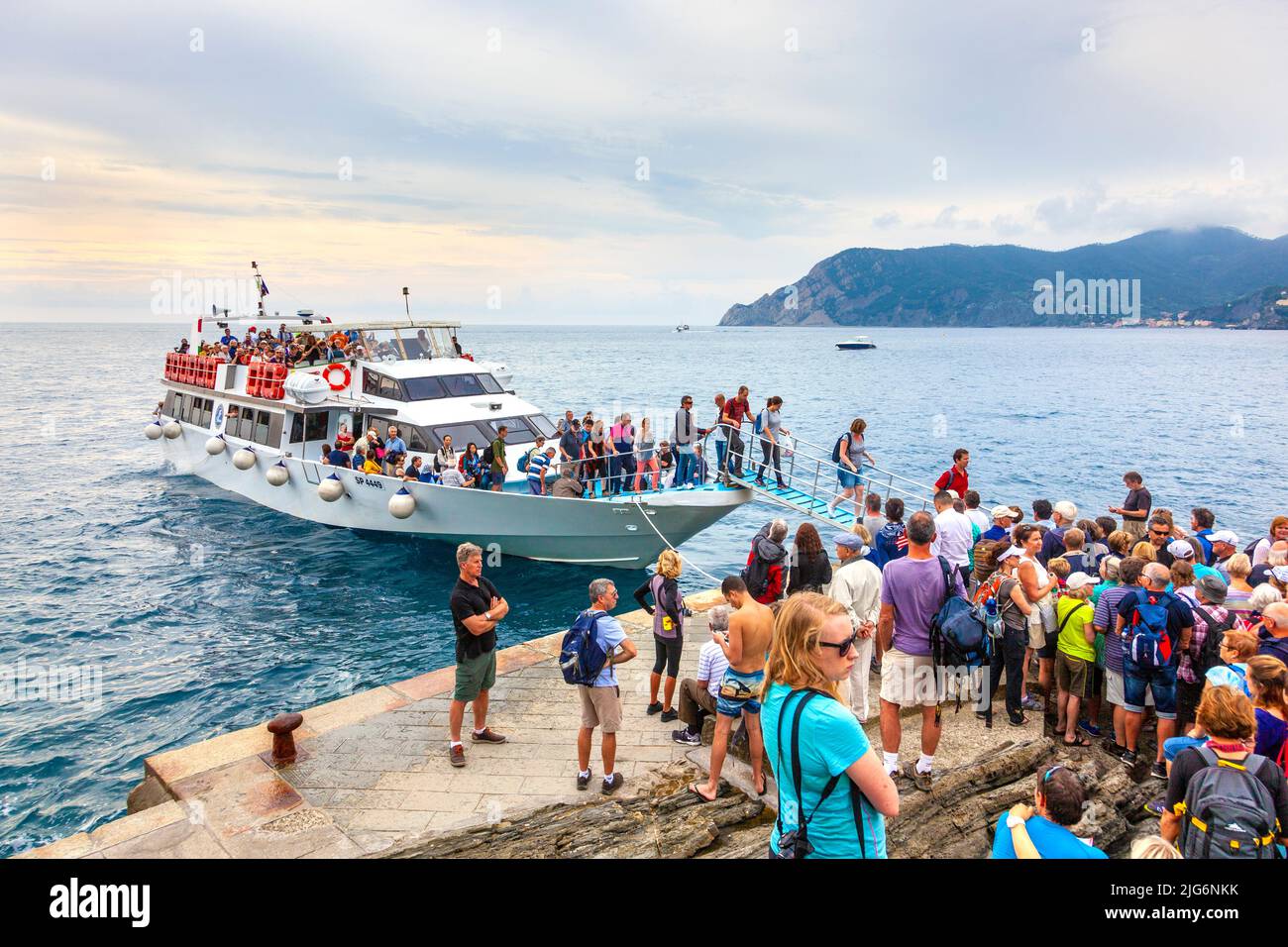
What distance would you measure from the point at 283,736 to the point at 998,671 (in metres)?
6.55

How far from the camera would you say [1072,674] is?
252 inches

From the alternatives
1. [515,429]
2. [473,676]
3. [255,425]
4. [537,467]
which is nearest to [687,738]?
[473,676]

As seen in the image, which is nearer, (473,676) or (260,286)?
(473,676)

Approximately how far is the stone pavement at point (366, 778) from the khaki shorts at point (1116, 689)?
3.57 metres

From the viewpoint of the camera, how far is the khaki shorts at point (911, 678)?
550cm

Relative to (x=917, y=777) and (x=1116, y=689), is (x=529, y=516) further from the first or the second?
(x=1116, y=689)

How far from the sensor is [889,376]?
8862cm

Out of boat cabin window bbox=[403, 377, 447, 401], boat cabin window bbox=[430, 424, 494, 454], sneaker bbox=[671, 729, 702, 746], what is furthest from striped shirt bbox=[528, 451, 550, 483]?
sneaker bbox=[671, 729, 702, 746]

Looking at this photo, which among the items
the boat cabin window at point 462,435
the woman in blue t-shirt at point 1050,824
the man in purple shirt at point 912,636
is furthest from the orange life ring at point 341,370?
the woman in blue t-shirt at point 1050,824

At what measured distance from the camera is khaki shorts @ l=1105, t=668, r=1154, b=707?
6.09 meters

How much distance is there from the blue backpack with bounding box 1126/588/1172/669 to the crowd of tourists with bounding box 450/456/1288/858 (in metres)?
0.01

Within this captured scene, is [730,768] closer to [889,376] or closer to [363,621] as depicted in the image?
[363,621]

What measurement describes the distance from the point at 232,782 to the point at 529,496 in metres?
8.62
